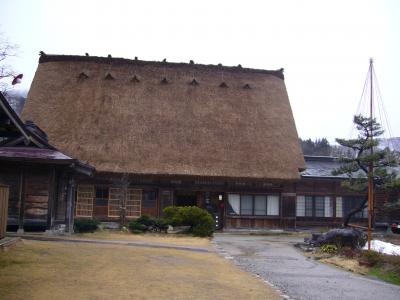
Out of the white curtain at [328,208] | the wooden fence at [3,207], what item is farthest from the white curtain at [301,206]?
the wooden fence at [3,207]

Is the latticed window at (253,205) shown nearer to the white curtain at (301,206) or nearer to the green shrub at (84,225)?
the white curtain at (301,206)

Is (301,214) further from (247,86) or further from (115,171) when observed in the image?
(115,171)

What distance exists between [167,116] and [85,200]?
25.2 feet

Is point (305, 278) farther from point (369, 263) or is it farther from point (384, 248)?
point (384, 248)

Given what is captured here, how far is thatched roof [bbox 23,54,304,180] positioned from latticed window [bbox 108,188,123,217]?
1637 mm

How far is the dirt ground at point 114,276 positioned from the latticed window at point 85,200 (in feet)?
50.8

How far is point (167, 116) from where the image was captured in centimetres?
3391

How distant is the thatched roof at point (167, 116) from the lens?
30938 millimetres

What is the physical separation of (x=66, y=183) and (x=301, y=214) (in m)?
17.2

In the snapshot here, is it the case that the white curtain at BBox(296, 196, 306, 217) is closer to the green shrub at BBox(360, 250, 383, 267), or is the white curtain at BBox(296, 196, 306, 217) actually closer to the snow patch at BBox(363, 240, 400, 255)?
the snow patch at BBox(363, 240, 400, 255)

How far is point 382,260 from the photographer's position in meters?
15.2

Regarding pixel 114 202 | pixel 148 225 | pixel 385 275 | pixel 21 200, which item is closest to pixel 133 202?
pixel 114 202

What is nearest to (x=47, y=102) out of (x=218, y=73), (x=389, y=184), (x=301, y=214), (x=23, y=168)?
(x=218, y=73)

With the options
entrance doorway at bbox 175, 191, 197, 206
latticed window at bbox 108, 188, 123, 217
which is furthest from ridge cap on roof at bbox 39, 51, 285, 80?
latticed window at bbox 108, 188, 123, 217
